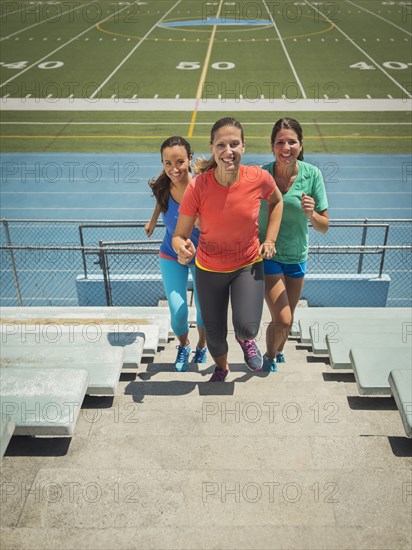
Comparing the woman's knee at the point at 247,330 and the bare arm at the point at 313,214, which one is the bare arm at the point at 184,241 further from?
the bare arm at the point at 313,214

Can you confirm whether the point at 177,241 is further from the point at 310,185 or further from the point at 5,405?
the point at 5,405

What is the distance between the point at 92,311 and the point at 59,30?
118 ft

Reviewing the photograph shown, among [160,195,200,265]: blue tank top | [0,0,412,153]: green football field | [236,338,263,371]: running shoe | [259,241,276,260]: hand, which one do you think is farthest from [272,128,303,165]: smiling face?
[0,0,412,153]: green football field

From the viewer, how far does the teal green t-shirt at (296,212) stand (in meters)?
3.64

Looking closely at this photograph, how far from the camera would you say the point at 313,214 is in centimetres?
357

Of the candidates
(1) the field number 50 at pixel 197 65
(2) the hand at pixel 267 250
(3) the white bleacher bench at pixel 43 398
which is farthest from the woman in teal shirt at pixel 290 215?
(1) the field number 50 at pixel 197 65

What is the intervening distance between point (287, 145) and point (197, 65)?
25959 millimetres

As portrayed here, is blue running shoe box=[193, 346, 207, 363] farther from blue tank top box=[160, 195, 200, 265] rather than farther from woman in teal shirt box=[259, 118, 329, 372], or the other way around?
blue tank top box=[160, 195, 200, 265]

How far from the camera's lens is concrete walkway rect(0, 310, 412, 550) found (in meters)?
2.54

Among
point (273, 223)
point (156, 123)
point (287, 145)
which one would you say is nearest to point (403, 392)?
point (273, 223)

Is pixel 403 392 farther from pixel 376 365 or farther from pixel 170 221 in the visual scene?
pixel 170 221

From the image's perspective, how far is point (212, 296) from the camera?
3512 mm

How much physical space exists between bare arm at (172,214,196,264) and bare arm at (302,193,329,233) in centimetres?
77

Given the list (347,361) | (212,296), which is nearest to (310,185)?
(212,296)
